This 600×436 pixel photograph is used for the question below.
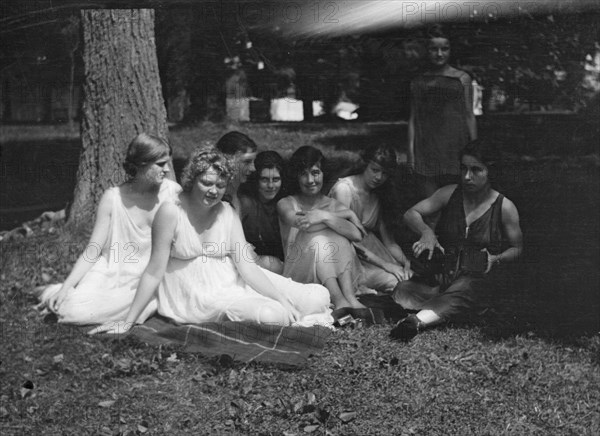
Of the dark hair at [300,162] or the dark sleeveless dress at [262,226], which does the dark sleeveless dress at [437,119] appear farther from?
the dark sleeveless dress at [262,226]

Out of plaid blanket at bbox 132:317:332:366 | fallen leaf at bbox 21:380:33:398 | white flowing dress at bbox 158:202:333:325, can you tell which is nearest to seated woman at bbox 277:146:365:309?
white flowing dress at bbox 158:202:333:325

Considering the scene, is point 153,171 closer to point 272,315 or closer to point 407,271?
point 272,315

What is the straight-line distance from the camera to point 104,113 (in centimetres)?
669

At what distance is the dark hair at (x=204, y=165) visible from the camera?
18.4 feet

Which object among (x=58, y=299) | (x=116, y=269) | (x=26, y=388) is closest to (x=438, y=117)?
(x=116, y=269)

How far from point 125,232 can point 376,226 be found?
171 centimetres

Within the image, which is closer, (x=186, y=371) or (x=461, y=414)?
(x=461, y=414)

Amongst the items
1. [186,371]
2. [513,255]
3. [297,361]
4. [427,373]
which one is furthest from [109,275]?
[513,255]

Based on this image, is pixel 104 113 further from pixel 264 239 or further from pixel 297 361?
pixel 297 361

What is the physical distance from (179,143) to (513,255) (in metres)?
2.45

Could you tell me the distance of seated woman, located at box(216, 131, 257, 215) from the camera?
598cm

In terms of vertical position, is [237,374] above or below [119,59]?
below

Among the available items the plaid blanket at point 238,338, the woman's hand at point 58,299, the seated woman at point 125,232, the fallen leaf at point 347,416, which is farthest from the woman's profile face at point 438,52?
the woman's hand at point 58,299

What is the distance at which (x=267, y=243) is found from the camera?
20.2 ft
